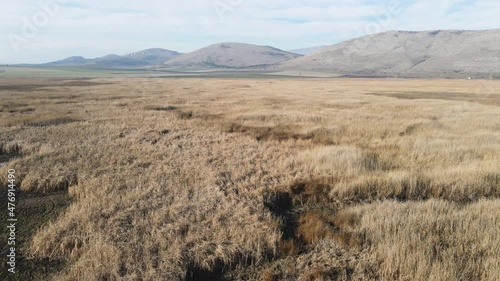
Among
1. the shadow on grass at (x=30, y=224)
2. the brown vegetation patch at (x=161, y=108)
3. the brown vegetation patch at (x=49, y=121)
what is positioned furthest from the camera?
the brown vegetation patch at (x=161, y=108)

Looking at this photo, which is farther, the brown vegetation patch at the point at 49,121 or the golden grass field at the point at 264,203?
the brown vegetation patch at the point at 49,121

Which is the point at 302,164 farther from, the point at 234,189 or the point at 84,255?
A: the point at 84,255

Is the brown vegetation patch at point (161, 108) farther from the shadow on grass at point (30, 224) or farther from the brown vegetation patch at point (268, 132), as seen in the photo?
the shadow on grass at point (30, 224)

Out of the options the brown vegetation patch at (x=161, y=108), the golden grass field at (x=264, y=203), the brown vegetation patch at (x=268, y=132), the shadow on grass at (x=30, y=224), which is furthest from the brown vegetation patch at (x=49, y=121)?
the shadow on grass at (x=30, y=224)

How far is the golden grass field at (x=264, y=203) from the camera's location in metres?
7.38

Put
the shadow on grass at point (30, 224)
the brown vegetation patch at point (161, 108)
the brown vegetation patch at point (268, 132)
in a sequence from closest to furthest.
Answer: the shadow on grass at point (30, 224) → the brown vegetation patch at point (268, 132) → the brown vegetation patch at point (161, 108)

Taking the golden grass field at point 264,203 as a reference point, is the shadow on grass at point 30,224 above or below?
below

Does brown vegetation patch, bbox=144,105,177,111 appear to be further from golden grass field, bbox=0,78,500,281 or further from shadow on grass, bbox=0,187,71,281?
shadow on grass, bbox=0,187,71,281

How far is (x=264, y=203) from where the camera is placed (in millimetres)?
11062

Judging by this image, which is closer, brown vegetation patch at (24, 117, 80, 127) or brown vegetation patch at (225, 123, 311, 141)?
brown vegetation patch at (225, 123, 311, 141)

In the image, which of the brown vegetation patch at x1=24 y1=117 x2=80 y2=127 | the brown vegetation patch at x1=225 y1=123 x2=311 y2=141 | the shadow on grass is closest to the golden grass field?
the shadow on grass

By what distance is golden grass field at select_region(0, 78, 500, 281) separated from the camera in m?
7.38

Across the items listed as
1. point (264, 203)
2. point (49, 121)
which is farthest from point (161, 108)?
point (264, 203)

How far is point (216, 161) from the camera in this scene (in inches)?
617
